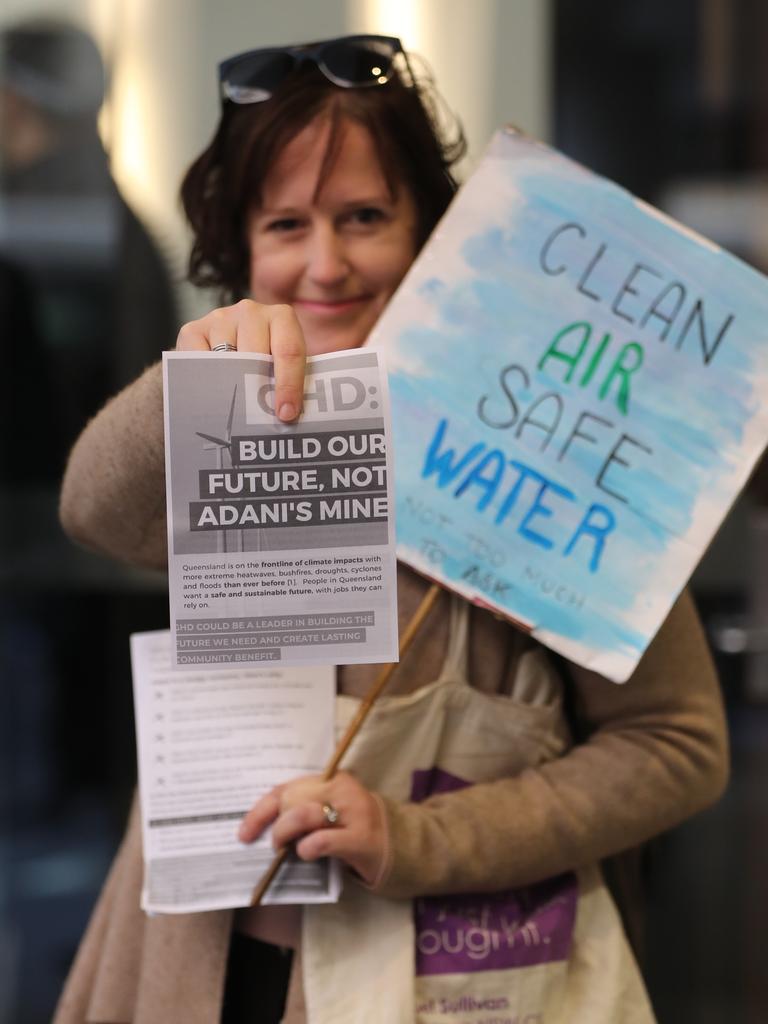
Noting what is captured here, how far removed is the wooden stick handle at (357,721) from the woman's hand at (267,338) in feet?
0.97

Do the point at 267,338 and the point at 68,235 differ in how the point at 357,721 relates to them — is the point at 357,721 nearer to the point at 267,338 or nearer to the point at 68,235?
the point at 267,338

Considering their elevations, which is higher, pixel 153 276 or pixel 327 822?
pixel 153 276

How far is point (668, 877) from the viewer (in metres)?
1.89

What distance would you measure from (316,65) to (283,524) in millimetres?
515

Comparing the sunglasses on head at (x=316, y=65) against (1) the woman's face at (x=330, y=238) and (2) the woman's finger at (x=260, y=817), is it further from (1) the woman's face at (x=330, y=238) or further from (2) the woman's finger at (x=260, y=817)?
(2) the woman's finger at (x=260, y=817)

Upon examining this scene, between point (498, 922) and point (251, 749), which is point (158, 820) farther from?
point (498, 922)

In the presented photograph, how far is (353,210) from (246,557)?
44 centimetres

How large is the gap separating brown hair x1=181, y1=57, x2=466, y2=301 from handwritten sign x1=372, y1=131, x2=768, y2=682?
99 millimetres

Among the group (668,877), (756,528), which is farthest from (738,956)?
(756,528)

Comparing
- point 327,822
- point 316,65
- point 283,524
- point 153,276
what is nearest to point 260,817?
point 327,822

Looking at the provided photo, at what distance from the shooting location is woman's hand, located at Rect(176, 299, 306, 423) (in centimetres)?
61

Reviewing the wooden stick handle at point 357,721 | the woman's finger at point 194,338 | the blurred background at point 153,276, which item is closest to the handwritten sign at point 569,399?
the wooden stick handle at point 357,721

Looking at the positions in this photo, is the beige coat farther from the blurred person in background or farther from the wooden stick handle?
the blurred person in background

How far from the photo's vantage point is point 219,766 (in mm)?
900
